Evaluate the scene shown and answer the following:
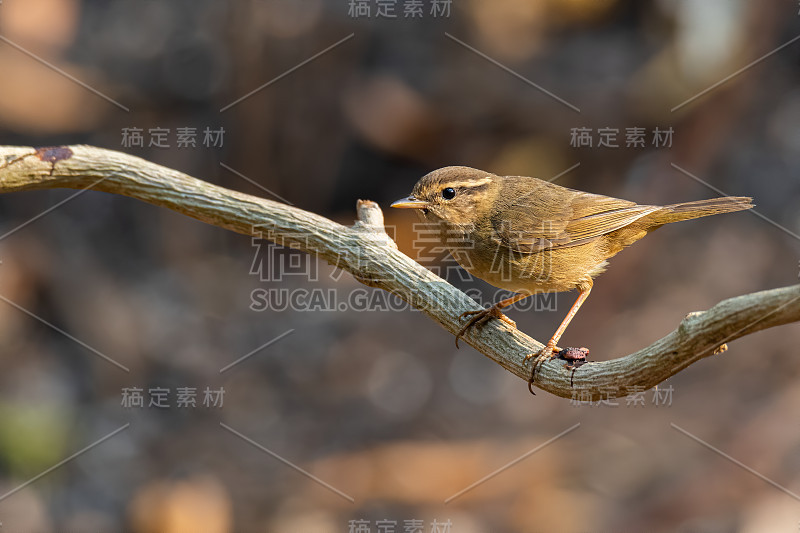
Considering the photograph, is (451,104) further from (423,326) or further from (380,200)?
(423,326)

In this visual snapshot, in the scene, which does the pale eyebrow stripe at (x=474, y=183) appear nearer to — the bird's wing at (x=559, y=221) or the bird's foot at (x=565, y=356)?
the bird's wing at (x=559, y=221)

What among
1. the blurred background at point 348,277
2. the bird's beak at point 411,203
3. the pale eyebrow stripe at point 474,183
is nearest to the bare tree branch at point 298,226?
the bird's beak at point 411,203

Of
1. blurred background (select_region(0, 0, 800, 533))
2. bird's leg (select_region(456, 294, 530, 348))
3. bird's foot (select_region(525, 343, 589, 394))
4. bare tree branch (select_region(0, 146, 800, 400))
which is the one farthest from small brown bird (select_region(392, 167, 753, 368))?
blurred background (select_region(0, 0, 800, 533))

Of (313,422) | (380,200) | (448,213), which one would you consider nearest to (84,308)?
(313,422)

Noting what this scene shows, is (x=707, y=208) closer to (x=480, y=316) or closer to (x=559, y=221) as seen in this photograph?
(x=559, y=221)

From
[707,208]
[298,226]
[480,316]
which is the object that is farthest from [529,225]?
A: [298,226]

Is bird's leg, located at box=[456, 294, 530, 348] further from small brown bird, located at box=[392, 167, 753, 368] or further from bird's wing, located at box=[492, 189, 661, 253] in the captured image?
bird's wing, located at box=[492, 189, 661, 253]
